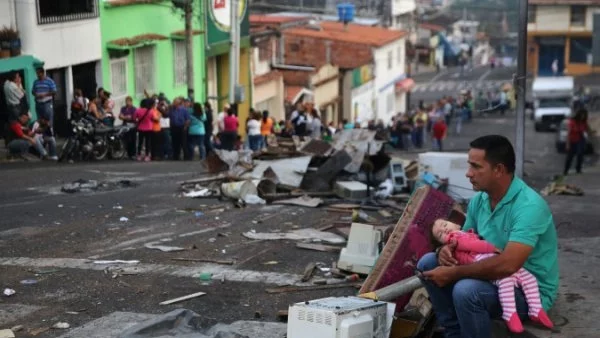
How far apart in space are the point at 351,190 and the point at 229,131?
33.5 ft

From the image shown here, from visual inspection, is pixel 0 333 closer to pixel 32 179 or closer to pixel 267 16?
pixel 32 179

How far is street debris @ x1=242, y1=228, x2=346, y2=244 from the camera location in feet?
35.5

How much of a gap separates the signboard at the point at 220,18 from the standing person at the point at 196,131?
13653mm

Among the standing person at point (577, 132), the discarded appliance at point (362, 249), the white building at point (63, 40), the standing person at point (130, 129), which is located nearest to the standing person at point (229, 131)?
the standing person at point (130, 129)

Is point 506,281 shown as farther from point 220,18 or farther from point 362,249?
point 220,18

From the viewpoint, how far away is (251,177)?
1460 cm

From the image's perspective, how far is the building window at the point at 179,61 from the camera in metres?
35.0

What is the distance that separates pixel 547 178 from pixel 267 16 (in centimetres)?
3341

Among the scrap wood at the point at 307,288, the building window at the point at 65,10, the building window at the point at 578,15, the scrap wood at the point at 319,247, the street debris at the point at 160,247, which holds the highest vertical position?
the building window at the point at 578,15

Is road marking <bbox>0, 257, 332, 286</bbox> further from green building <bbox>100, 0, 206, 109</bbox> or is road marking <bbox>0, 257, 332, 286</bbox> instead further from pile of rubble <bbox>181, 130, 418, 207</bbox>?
green building <bbox>100, 0, 206, 109</bbox>

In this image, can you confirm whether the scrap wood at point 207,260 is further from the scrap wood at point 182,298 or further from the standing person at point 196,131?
the standing person at point 196,131

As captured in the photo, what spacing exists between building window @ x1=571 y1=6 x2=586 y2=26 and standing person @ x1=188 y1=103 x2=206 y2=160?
172 feet

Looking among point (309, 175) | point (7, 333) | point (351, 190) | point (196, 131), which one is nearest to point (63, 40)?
point (196, 131)

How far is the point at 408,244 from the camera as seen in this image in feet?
24.2
